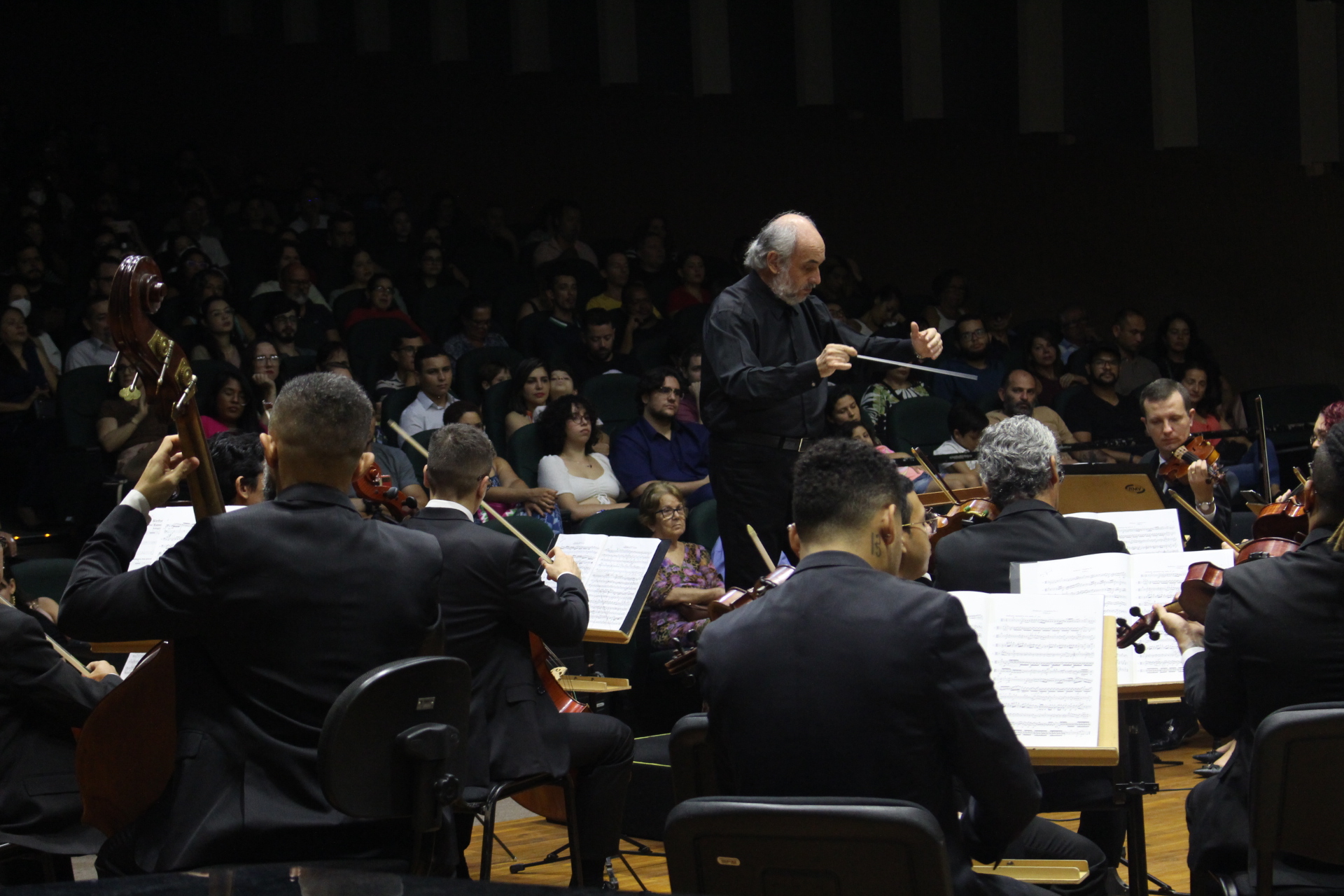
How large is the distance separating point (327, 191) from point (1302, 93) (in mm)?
5942

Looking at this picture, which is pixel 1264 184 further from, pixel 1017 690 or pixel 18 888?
pixel 18 888

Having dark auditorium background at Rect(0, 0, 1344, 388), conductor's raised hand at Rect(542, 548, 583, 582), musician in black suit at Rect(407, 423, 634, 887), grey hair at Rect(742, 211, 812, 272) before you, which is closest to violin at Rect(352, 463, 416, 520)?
musician in black suit at Rect(407, 423, 634, 887)

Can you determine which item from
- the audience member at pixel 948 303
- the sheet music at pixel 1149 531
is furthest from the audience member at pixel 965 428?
the sheet music at pixel 1149 531

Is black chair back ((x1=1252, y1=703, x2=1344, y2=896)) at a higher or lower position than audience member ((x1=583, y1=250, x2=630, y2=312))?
lower

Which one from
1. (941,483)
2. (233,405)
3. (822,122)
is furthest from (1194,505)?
(822,122)

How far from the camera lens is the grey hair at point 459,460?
3.20m

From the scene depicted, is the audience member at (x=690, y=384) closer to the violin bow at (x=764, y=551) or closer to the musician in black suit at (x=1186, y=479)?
the musician in black suit at (x=1186, y=479)

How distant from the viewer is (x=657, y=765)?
390 cm

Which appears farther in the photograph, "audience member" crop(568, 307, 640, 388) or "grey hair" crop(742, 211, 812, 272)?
"audience member" crop(568, 307, 640, 388)

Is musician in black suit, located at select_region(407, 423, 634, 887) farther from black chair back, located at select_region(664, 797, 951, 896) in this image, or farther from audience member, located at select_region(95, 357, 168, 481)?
audience member, located at select_region(95, 357, 168, 481)

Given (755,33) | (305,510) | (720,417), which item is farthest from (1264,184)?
(305,510)

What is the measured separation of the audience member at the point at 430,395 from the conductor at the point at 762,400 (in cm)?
231

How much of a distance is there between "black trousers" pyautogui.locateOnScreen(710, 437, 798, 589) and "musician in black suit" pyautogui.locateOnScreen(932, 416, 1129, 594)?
819 millimetres

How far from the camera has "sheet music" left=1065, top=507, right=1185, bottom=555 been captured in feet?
11.2
